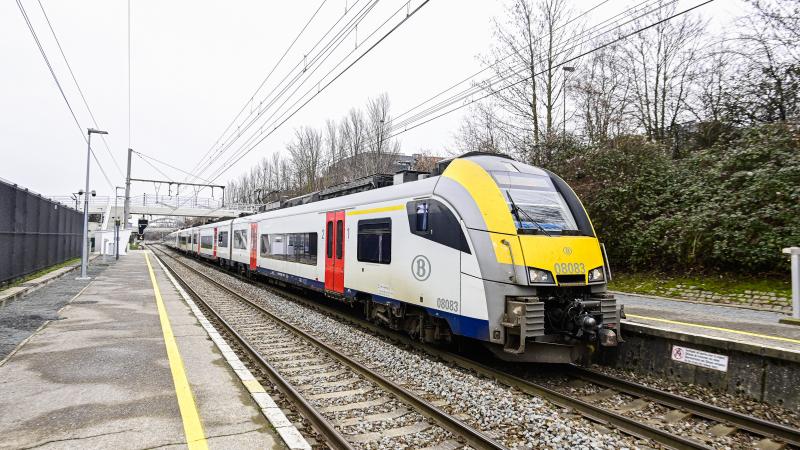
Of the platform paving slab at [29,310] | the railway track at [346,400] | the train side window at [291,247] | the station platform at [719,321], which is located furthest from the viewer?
the train side window at [291,247]

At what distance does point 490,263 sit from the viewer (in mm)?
6383

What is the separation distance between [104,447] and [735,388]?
7074mm

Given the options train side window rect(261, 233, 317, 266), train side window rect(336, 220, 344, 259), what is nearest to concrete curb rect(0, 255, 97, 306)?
train side window rect(261, 233, 317, 266)

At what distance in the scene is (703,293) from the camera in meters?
11.9

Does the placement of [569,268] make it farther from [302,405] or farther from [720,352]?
[302,405]

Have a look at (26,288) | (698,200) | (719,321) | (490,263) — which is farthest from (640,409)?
(26,288)

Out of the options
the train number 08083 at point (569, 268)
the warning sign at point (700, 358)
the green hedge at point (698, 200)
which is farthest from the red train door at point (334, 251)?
the green hedge at point (698, 200)

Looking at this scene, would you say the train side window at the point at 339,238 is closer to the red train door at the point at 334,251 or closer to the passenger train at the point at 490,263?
the red train door at the point at 334,251

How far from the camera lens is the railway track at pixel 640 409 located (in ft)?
15.4

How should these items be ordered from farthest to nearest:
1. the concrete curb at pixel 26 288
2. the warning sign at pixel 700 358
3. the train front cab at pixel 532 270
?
the concrete curb at pixel 26 288
the warning sign at pixel 700 358
the train front cab at pixel 532 270

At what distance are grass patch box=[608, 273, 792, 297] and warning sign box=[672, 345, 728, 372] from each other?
5404 millimetres

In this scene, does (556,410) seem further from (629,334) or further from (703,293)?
(703,293)

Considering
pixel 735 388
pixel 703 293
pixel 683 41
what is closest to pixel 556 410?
pixel 735 388

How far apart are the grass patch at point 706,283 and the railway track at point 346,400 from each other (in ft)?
31.0
